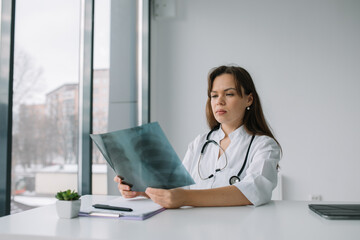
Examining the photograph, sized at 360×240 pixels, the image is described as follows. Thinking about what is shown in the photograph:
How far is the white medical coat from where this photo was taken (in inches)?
45.3

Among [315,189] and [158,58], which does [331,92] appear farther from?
[158,58]

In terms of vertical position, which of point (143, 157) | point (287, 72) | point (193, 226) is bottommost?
point (193, 226)

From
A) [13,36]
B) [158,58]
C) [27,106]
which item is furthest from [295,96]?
[13,36]

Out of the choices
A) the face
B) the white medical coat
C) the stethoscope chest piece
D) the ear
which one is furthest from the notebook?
the ear

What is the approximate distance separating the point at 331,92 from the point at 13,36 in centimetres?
260

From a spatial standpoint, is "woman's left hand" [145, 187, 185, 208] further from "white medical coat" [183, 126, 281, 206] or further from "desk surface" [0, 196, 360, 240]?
"white medical coat" [183, 126, 281, 206]

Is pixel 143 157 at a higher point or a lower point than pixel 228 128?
lower

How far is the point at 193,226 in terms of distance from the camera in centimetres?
83

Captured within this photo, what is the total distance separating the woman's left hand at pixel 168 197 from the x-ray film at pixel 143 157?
64mm

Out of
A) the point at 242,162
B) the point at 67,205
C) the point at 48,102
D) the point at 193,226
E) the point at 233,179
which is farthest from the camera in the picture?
the point at 48,102

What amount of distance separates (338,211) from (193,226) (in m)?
0.41

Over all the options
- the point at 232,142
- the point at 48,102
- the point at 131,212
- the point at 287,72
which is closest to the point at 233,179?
the point at 232,142

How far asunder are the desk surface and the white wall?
2112mm

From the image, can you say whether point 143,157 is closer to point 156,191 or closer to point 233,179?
point 156,191
